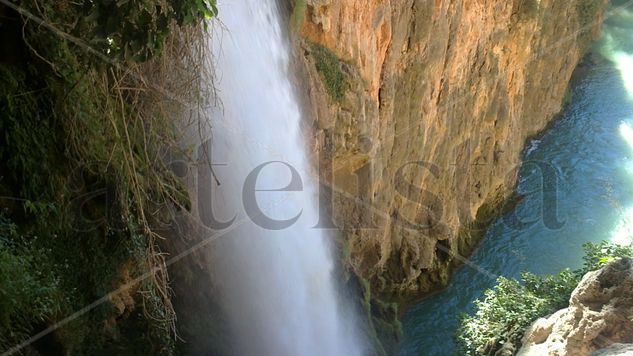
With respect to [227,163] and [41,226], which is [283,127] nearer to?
[227,163]

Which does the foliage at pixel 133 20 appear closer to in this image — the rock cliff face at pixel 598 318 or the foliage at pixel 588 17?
the rock cliff face at pixel 598 318

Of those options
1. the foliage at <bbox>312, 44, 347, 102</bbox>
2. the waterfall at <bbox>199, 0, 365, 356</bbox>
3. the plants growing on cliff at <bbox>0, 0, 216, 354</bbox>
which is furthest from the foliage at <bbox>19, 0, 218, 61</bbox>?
the foliage at <bbox>312, 44, 347, 102</bbox>

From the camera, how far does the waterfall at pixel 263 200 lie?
771 cm

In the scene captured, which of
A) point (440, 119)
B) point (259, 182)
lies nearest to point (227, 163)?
point (259, 182)

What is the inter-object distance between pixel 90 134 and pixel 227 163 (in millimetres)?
2536

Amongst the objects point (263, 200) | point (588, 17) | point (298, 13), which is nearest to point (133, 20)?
point (263, 200)

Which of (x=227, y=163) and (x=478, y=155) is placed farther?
(x=478, y=155)

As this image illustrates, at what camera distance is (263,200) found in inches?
339

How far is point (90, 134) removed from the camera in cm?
541

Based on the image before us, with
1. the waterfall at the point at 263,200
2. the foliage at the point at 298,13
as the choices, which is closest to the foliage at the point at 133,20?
the waterfall at the point at 263,200

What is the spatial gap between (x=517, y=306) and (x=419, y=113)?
4581mm

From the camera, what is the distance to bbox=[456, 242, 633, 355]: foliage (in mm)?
8734

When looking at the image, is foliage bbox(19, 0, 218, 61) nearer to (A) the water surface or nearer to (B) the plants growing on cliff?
(B) the plants growing on cliff

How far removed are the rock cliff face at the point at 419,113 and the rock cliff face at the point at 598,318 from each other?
3995mm
